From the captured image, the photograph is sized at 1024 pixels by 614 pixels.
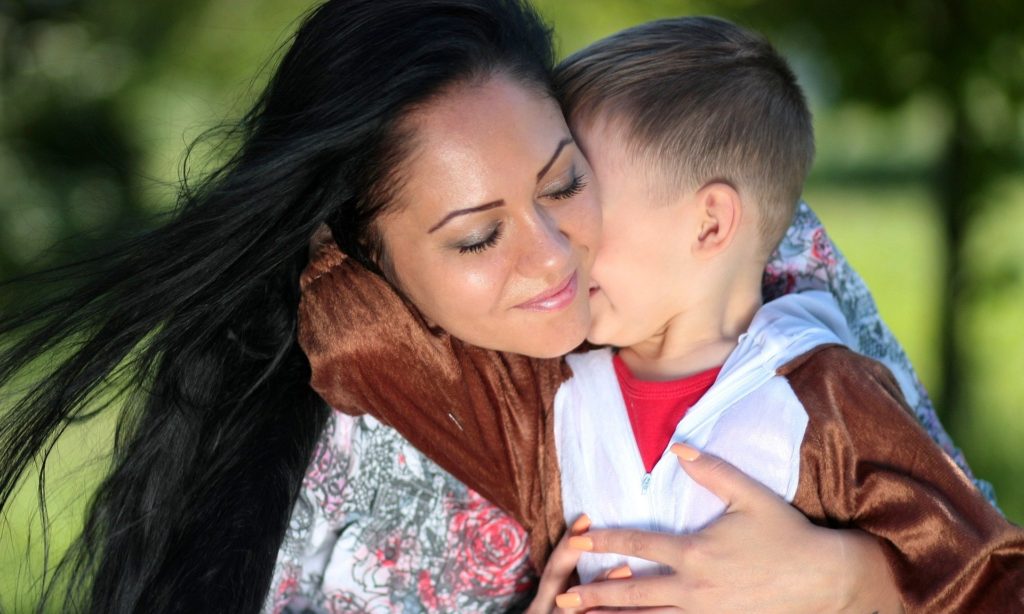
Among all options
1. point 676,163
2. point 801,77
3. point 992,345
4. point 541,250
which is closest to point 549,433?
point 541,250

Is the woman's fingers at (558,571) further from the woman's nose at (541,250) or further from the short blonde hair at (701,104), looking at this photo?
the short blonde hair at (701,104)

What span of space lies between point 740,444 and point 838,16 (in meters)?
2.45

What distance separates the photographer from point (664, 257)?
7.11ft

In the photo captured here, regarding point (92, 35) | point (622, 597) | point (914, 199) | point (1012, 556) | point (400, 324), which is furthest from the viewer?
point (914, 199)

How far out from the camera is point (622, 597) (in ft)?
6.75

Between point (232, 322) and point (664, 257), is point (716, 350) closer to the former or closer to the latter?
point (664, 257)

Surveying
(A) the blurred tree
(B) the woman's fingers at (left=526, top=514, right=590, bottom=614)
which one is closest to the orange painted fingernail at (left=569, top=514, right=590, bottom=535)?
(B) the woman's fingers at (left=526, top=514, right=590, bottom=614)

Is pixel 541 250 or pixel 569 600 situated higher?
pixel 541 250

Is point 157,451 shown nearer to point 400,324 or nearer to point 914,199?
point 400,324

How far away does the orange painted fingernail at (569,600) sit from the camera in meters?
2.10

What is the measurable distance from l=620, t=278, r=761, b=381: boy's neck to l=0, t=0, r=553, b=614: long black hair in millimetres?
478

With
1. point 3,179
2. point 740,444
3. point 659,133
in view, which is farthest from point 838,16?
point 3,179

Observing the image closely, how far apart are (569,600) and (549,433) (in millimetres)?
318

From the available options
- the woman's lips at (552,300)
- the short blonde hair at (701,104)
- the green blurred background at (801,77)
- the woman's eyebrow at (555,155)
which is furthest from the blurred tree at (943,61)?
the woman's lips at (552,300)
